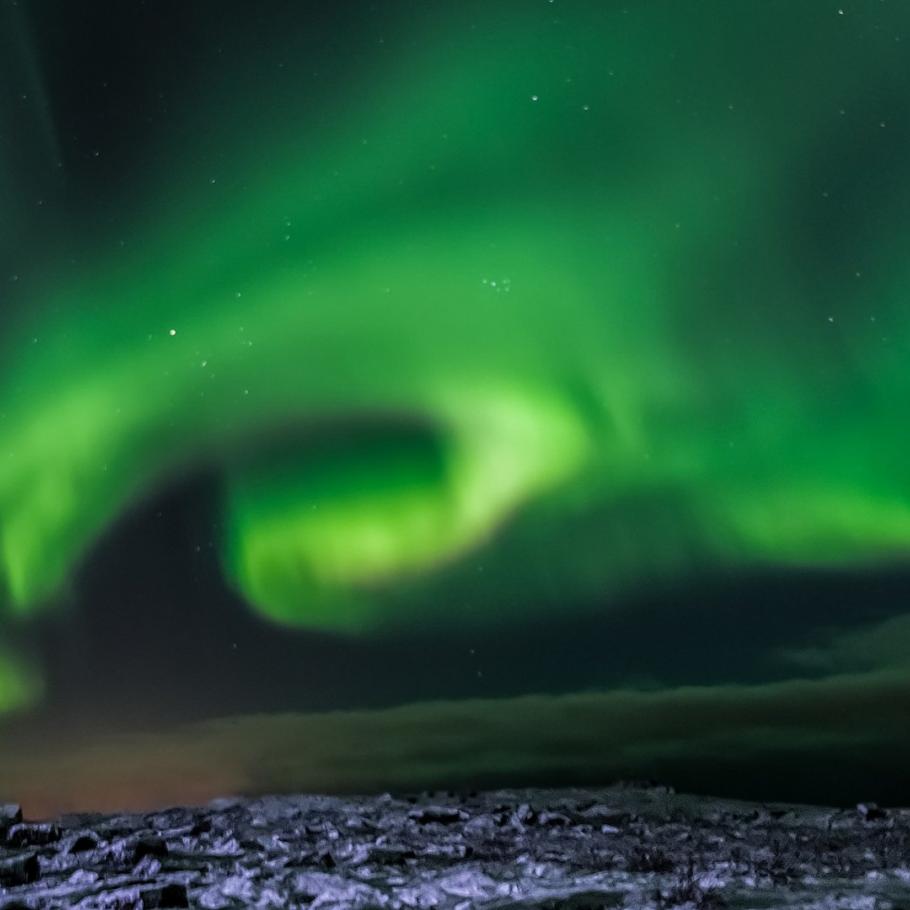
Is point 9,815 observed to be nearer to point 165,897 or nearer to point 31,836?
point 31,836

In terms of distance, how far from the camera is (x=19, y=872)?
872 inches

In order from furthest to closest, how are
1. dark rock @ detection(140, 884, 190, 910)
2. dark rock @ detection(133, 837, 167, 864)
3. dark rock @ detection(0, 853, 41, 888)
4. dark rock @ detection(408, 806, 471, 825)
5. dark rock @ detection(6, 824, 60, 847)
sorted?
dark rock @ detection(408, 806, 471, 825) → dark rock @ detection(6, 824, 60, 847) → dark rock @ detection(133, 837, 167, 864) → dark rock @ detection(0, 853, 41, 888) → dark rock @ detection(140, 884, 190, 910)

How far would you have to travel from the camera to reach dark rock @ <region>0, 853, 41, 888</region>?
21.6m

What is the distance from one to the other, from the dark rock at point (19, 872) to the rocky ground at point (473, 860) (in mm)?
49

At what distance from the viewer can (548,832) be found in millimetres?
34656

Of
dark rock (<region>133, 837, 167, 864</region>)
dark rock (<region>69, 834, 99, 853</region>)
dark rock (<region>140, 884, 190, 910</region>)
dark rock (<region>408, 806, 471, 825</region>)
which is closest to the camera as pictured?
dark rock (<region>140, 884, 190, 910</region>)

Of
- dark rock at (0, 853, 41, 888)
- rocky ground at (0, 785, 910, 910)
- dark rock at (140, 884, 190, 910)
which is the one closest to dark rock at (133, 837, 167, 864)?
rocky ground at (0, 785, 910, 910)

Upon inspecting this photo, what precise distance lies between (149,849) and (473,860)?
8.75 meters

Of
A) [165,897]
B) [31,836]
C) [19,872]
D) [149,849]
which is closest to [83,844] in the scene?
[149,849]

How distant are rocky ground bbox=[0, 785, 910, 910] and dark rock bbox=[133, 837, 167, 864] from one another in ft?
0.21

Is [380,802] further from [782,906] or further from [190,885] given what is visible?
[782,906]

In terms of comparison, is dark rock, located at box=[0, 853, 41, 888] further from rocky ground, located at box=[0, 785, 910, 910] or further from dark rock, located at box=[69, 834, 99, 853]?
Answer: dark rock, located at box=[69, 834, 99, 853]

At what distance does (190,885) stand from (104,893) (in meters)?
2.26

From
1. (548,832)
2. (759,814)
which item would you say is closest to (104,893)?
(548,832)
